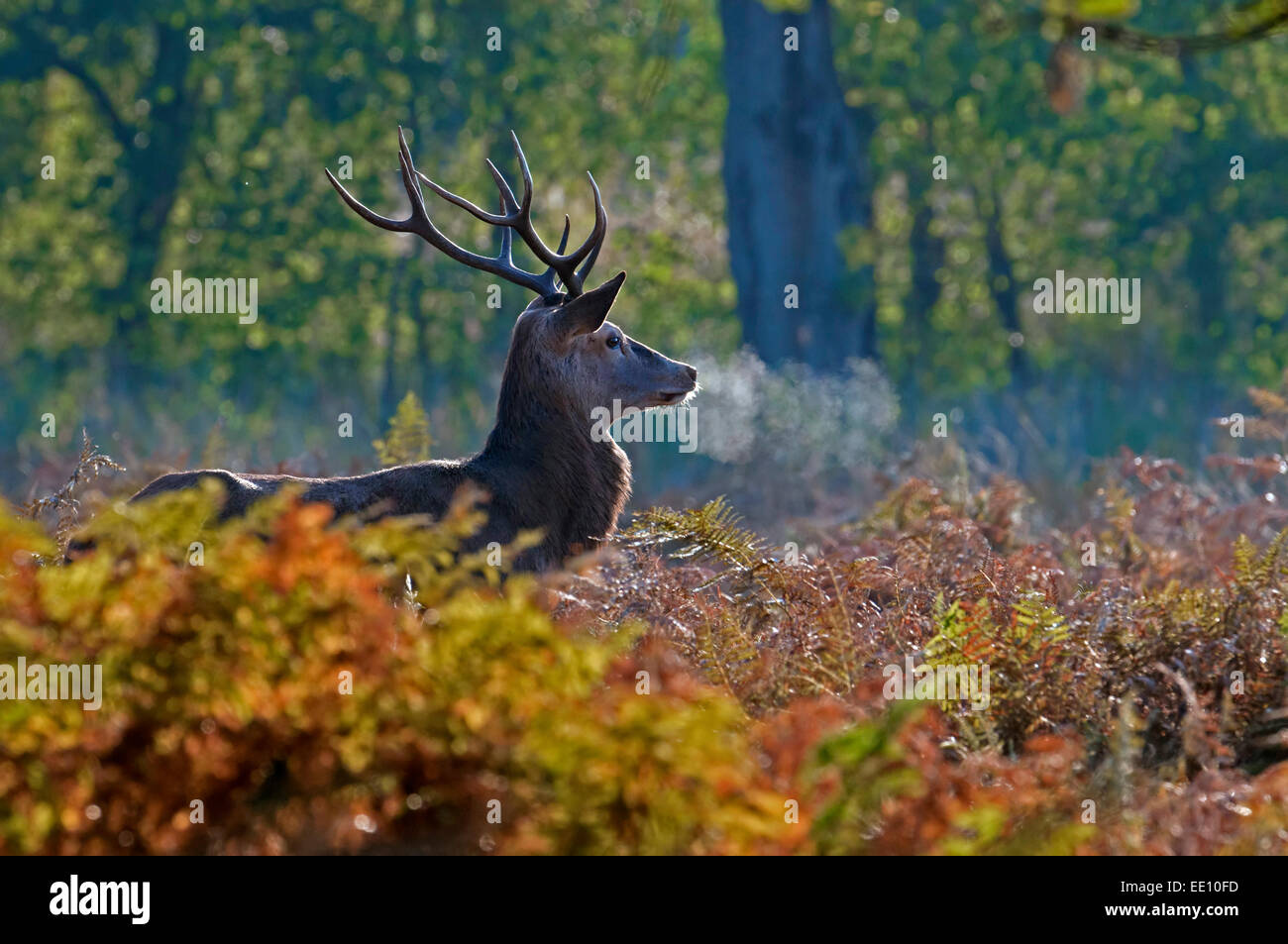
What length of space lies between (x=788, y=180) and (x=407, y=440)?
1140cm

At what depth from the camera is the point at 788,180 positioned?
68.0ft

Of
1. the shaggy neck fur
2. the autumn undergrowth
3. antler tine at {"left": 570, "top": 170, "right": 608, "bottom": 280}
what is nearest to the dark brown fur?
the shaggy neck fur

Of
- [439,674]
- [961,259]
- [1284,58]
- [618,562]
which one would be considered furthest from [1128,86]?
[439,674]

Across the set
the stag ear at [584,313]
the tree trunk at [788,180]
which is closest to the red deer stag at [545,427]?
the stag ear at [584,313]

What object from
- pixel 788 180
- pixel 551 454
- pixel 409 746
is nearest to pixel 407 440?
pixel 551 454

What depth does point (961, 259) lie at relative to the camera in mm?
25766

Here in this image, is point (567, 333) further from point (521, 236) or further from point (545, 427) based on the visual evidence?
point (521, 236)

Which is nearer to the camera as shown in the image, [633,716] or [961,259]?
[633,716]

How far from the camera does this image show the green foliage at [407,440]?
10.2 meters

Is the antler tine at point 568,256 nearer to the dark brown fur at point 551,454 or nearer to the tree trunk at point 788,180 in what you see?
the dark brown fur at point 551,454

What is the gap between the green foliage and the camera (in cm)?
1018

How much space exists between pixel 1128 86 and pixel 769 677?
1900 centimetres

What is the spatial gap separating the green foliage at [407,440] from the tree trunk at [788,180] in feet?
34.8
